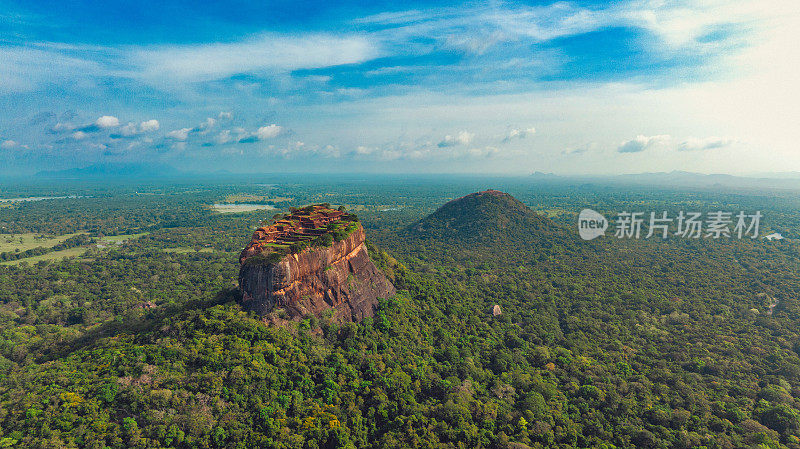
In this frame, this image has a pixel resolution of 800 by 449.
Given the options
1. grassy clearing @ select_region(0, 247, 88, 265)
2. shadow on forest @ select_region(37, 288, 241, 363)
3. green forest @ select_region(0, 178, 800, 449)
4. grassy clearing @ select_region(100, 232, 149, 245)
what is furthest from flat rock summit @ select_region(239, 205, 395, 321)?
grassy clearing @ select_region(100, 232, 149, 245)

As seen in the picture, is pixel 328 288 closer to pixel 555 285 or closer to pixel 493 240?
pixel 555 285

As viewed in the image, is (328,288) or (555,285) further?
(555,285)

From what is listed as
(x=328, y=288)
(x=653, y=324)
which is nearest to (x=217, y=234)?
(x=328, y=288)

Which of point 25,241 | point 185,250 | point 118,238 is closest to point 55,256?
point 118,238

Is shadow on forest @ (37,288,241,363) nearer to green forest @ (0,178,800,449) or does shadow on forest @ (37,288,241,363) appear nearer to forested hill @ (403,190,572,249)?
green forest @ (0,178,800,449)

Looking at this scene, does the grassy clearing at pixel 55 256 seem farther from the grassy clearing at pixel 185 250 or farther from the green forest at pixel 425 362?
the grassy clearing at pixel 185 250

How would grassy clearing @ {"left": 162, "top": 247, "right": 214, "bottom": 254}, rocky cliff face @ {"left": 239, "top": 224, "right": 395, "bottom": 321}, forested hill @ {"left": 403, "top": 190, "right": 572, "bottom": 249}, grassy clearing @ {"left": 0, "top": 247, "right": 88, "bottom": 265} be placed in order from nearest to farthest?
rocky cliff face @ {"left": 239, "top": 224, "right": 395, "bottom": 321} < grassy clearing @ {"left": 0, "top": 247, "right": 88, "bottom": 265} < forested hill @ {"left": 403, "top": 190, "right": 572, "bottom": 249} < grassy clearing @ {"left": 162, "top": 247, "right": 214, "bottom": 254}
